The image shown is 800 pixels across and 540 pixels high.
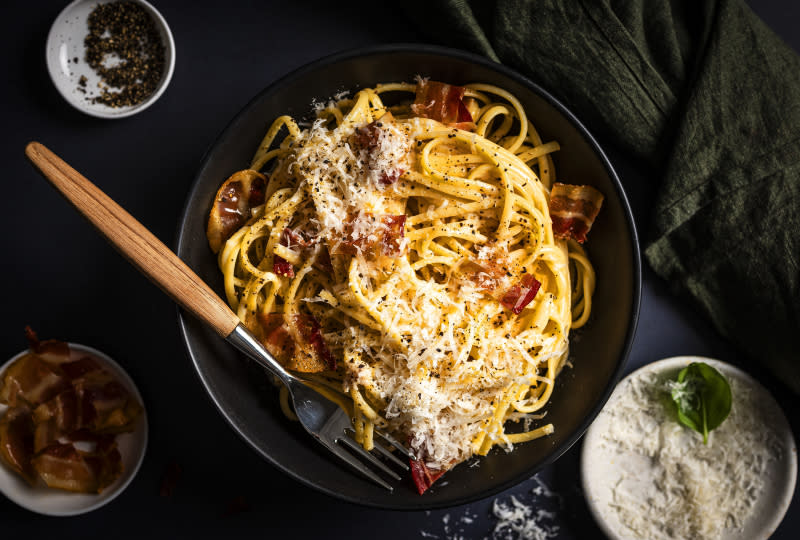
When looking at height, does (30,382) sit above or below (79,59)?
below

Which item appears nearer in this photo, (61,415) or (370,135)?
(370,135)

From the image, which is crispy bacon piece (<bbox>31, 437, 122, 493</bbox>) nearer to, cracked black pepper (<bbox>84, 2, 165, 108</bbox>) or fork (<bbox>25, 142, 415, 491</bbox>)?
fork (<bbox>25, 142, 415, 491</bbox>)

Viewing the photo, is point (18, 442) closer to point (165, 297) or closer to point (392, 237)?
point (165, 297)

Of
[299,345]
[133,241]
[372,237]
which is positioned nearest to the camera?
[133,241]

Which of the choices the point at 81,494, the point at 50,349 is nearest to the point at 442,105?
the point at 50,349

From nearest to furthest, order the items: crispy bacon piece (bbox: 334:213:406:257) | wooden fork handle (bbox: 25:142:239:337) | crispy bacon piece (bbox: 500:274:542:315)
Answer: wooden fork handle (bbox: 25:142:239:337)
crispy bacon piece (bbox: 334:213:406:257)
crispy bacon piece (bbox: 500:274:542:315)

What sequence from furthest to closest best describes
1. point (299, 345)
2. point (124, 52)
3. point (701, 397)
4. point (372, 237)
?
point (124, 52) → point (701, 397) → point (299, 345) → point (372, 237)

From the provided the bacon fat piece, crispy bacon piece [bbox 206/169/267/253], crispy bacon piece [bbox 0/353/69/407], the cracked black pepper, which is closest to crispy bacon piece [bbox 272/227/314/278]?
crispy bacon piece [bbox 206/169/267/253]
